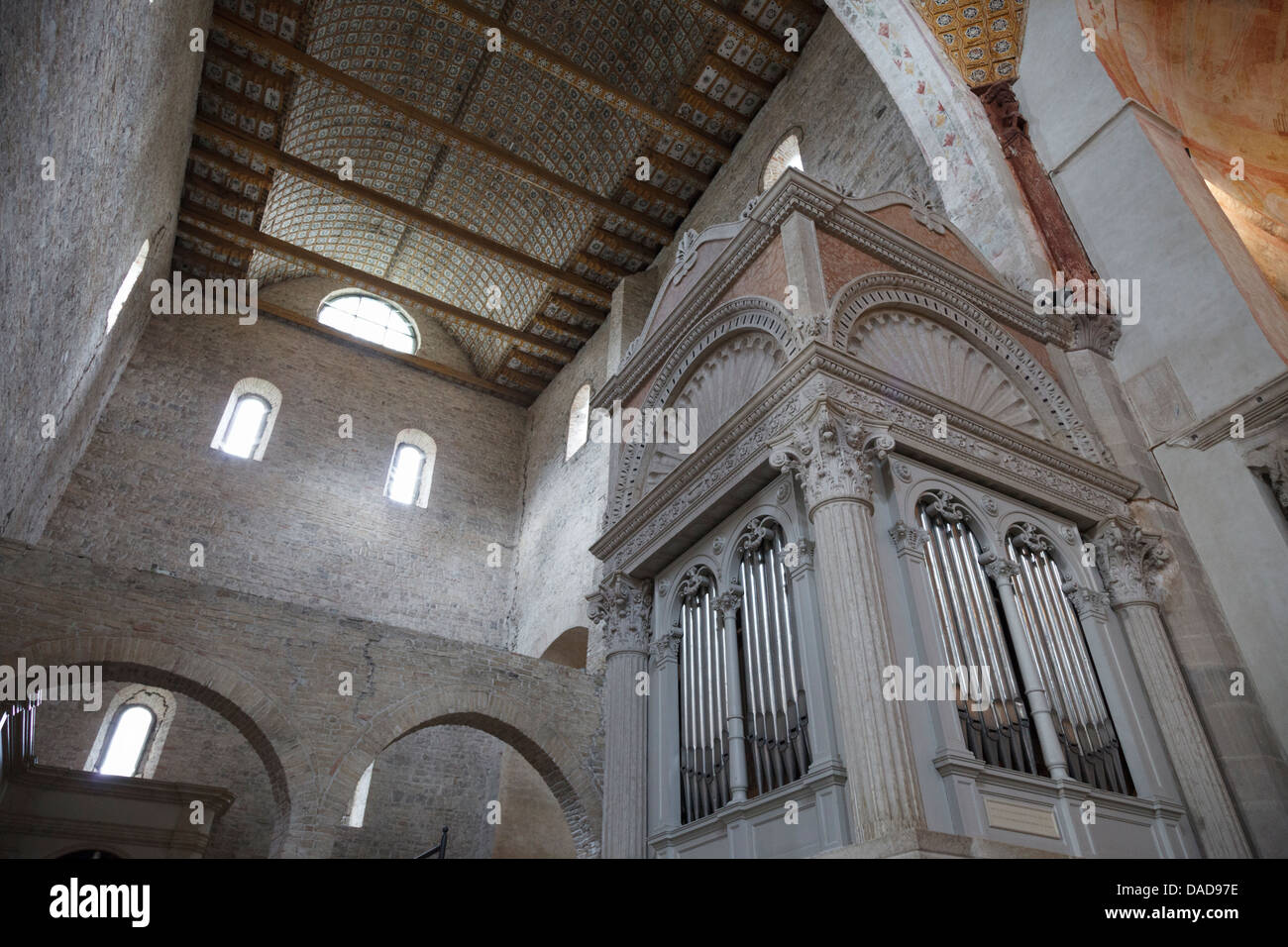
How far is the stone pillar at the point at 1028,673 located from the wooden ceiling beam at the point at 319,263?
46.4ft

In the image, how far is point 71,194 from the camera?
7484 millimetres

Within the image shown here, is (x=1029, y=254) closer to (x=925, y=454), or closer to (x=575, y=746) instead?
(x=925, y=454)

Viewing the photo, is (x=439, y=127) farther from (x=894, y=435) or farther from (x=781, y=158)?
(x=894, y=435)

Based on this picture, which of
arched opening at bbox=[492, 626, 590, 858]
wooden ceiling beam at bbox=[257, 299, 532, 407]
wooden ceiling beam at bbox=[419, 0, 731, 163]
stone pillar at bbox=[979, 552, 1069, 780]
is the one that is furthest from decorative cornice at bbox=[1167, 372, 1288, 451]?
wooden ceiling beam at bbox=[257, 299, 532, 407]

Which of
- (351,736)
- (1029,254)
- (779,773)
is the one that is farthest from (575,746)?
(1029,254)

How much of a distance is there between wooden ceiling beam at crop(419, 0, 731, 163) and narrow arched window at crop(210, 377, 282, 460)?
7908mm

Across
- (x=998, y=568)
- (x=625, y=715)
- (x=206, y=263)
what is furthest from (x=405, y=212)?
(x=998, y=568)

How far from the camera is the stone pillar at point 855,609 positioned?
3.63 metres

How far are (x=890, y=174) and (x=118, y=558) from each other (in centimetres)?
1299

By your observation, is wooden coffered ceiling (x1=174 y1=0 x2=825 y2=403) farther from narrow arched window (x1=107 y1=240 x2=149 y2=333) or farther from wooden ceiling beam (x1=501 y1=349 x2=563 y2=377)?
narrow arched window (x1=107 y1=240 x2=149 y2=333)

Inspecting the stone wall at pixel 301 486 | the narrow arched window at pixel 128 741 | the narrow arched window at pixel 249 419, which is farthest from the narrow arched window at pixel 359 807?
the narrow arched window at pixel 249 419

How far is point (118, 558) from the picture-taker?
13.8 m

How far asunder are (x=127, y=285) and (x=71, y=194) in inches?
210

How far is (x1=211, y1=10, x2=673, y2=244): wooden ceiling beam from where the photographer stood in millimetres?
12875
